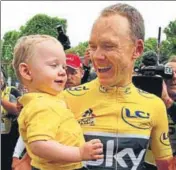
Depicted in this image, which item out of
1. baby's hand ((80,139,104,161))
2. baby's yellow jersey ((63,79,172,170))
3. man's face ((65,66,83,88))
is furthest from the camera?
man's face ((65,66,83,88))

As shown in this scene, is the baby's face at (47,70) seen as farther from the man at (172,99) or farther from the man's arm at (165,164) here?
the man at (172,99)

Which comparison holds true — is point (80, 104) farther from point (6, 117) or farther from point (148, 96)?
point (6, 117)

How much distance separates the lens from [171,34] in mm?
53656

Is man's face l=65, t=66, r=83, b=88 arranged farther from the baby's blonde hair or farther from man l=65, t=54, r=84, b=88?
the baby's blonde hair

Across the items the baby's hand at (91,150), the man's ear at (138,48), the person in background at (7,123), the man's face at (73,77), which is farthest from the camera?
the person in background at (7,123)

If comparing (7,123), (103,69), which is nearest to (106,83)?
(103,69)

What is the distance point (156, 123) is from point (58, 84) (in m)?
0.49

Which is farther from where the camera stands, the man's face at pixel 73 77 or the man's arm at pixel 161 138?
the man's face at pixel 73 77

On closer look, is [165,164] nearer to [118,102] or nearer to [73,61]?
[118,102]

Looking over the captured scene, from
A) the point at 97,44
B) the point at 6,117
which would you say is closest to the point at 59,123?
the point at 97,44

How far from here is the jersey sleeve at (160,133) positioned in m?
2.23

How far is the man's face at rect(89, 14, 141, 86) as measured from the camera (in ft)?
7.12

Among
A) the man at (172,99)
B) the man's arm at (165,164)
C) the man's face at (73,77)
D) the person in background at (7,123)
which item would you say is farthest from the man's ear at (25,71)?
the person in background at (7,123)

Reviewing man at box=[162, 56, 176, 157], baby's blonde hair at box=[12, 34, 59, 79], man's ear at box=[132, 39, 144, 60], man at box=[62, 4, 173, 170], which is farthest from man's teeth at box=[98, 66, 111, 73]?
man at box=[162, 56, 176, 157]
